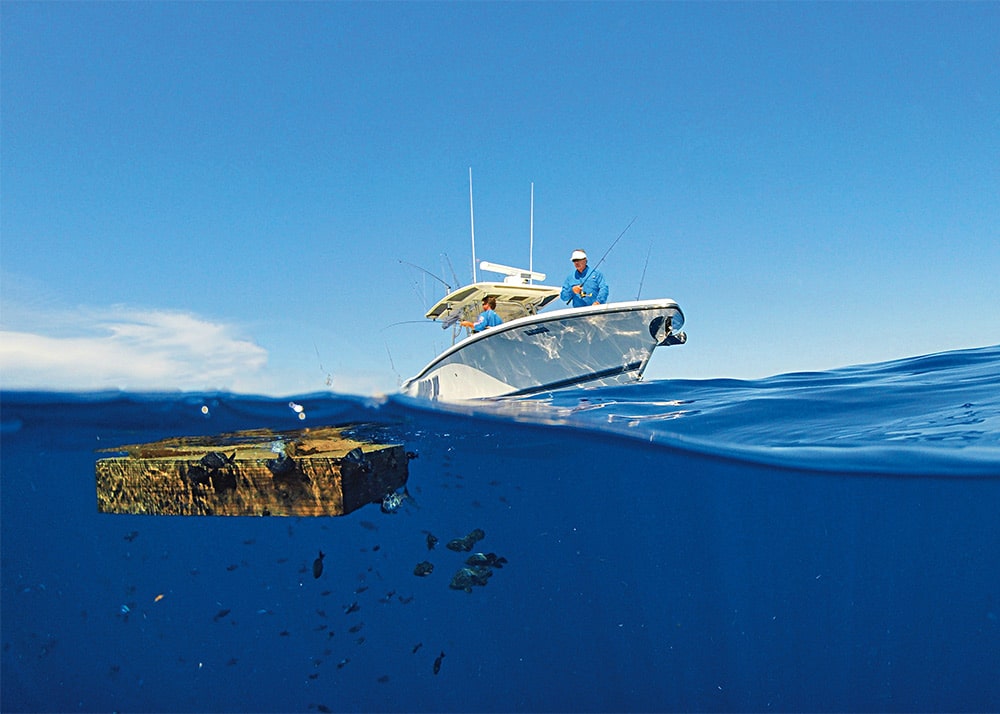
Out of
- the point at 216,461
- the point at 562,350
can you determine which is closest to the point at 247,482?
the point at 216,461

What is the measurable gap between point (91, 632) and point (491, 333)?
1524cm

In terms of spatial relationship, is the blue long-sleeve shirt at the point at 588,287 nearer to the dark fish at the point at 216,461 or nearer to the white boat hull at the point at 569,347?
the white boat hull at the point at 569,347

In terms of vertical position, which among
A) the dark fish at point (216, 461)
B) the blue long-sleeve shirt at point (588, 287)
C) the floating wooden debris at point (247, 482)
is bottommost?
the floating wooden debris at point (247, 482)

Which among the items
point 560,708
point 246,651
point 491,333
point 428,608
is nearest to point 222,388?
point 491,333

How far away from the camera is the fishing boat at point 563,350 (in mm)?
12070

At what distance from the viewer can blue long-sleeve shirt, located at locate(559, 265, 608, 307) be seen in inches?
484

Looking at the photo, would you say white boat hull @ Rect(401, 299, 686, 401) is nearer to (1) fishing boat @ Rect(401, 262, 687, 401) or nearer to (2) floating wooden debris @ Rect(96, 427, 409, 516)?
(1) fishing boat @ Rect(401, 262, 687, 401)

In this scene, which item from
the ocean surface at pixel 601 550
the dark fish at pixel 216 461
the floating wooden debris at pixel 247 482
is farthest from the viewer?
the ocean surface at pixel 601 550

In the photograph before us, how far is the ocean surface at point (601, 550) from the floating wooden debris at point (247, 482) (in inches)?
139

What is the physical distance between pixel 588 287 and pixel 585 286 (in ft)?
0.23

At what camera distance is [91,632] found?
55.4 ft

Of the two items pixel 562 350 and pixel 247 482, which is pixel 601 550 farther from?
pixel 247 482

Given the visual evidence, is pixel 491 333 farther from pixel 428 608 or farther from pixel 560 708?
pixel 428 608

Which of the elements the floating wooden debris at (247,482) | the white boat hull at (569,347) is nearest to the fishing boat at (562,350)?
the white boat hull at (569,347)
